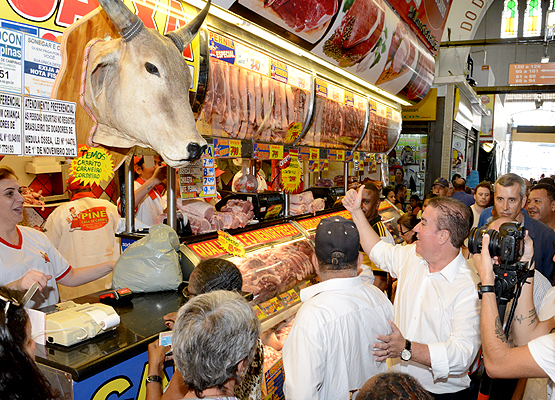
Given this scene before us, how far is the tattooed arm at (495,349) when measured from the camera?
1829mm

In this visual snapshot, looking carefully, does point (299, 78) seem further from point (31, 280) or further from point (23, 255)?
point (31, 280)

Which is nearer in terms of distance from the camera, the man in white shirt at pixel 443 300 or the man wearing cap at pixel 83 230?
the man in white shirt at pixel 443 300

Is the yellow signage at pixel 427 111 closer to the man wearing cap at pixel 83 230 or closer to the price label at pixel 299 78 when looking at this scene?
the price label at pixel 299 78

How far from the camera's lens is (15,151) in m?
2.03

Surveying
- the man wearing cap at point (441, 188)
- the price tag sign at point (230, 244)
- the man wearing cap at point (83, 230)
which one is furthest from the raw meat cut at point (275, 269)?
the man wearing cap at point (441, 188)

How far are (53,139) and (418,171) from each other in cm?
1254

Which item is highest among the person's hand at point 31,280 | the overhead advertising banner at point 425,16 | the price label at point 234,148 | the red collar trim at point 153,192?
the overhead advertising banner at point 425,16

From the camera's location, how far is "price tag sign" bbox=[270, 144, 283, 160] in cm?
413

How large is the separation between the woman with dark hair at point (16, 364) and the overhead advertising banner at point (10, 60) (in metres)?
1.14

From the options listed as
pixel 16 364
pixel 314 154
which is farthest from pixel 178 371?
pixel 314 154

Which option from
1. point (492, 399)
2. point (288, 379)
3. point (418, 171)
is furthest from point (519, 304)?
point (418, 171)

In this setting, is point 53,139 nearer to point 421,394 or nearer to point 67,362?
point 67,362

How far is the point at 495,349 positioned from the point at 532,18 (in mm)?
23163

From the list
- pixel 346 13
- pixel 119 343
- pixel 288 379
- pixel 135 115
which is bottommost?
pixel 288 379
